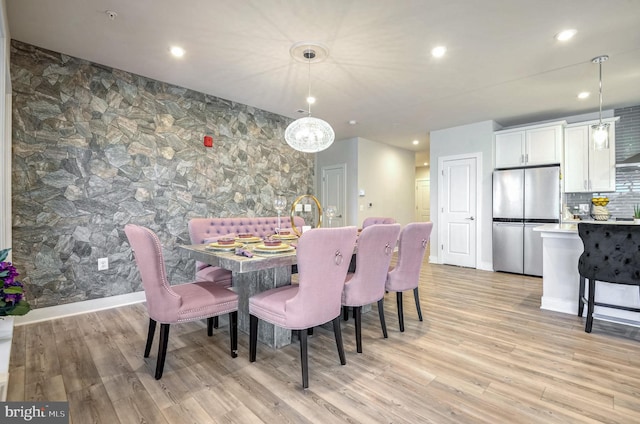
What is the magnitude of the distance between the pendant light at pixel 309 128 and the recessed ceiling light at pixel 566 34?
2.07 metres

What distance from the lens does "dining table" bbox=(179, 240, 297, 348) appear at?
1.90 metres

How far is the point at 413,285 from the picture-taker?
2.71 meters

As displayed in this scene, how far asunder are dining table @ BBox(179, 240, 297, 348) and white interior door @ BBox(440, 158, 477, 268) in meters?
4.23

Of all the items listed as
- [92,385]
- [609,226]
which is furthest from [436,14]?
[92,385]

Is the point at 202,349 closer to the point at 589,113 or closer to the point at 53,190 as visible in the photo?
the point at 53,190

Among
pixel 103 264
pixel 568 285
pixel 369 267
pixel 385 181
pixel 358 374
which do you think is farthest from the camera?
pixel 385 181

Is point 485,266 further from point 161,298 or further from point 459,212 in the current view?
point 161,298

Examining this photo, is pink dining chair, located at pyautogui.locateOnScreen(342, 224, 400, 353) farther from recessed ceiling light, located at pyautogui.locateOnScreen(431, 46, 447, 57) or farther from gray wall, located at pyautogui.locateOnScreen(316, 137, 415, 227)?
gray wall, located at pyautogui.locateOnScreen(316, 137, 415, 227)

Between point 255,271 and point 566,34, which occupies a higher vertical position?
point 566,34

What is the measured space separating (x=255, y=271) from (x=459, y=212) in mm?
4575

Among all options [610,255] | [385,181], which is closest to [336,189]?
[385,181]

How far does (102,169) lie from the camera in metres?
3.28

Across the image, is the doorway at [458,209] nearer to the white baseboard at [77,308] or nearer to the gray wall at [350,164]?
the gray wall at [350,164]

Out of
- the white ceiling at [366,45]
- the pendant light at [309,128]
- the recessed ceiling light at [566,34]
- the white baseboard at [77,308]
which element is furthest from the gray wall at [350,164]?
the white baseboard at [77,308]
